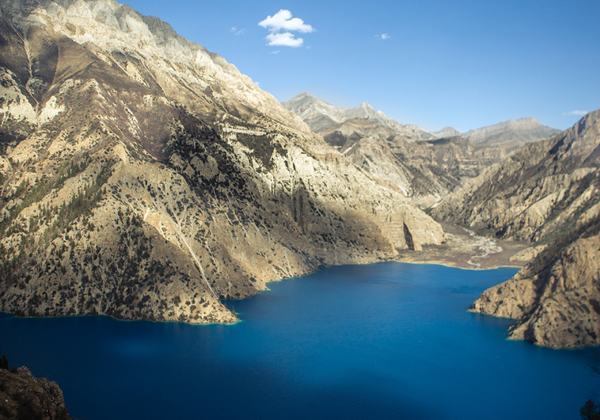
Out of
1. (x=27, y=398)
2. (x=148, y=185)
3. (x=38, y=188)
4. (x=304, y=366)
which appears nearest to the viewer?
(x=27, y=398)

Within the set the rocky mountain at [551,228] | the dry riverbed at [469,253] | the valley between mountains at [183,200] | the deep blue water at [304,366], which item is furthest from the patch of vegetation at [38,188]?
the dry riverbed at [469,253]

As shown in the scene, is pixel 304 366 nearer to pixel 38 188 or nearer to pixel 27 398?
pixel 27 398

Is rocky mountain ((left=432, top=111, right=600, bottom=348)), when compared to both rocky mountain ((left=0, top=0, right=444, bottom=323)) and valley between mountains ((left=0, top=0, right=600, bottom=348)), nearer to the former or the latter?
valley between mountains ((left=0, top=0, right=600, bottom=348))

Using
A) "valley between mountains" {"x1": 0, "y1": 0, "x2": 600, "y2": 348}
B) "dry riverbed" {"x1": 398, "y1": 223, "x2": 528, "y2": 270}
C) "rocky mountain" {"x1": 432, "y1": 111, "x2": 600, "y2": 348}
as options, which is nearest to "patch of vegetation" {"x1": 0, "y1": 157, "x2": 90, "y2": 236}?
"valley between mountains" {"x1": 0, "y1": 0, "x2": 600, "y2": 348}

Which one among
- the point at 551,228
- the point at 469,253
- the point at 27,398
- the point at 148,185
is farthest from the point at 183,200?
the point at 551,228

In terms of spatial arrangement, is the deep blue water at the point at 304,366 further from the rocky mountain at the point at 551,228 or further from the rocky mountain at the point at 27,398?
the rocky mountain at the point at 27,398
